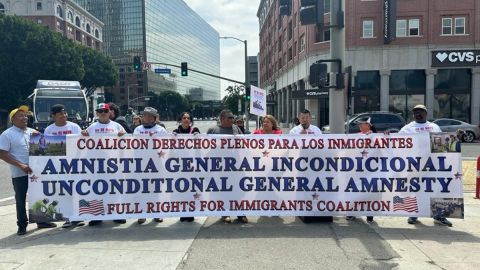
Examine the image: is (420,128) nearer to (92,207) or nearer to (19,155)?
(92,207)

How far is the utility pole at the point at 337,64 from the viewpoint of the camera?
9.52 metres

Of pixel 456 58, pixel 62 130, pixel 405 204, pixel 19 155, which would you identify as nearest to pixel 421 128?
pixel 405 204

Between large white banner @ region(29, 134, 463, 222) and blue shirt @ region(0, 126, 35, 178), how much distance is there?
A: 14 cm

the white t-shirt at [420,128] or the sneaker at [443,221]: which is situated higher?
the white t-shirt at [420,128]

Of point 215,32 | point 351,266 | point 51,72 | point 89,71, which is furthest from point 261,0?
point 215,32

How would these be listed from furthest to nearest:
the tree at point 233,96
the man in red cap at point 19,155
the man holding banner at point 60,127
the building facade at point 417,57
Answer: the tree at point 233,96 → the building facade at point 417,57 → the man holding banner at point 60,127 → the man in red cap at point 19,155

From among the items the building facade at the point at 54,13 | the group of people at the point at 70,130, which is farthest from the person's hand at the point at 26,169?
the building facade at the point at 54,13

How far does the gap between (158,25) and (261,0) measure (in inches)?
2816

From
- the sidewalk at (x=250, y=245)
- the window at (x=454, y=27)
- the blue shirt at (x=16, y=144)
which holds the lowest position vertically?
the sidewalk at (x=250, y=245)

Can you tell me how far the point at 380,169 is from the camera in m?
6.31

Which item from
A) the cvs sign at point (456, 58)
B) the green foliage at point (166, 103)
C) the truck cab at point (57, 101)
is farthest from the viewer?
the green foliage at point (166, 103)

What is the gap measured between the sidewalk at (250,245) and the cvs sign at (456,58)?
2979 cm

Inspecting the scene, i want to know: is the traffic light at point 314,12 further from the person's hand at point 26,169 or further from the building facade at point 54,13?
the building facade at point 54,13

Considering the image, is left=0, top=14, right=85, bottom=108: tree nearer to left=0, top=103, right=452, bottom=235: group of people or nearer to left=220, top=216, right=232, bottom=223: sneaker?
left=0, top=103, right=452, bottom=235: group of people
